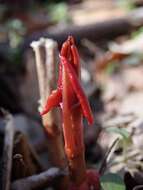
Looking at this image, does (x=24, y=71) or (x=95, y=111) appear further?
(x=24, y=71)

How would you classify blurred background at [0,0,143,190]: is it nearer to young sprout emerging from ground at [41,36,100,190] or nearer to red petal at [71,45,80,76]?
young sprout emerging from ground at [41,36,100,190]

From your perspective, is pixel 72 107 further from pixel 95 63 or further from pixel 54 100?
pixel 95 63

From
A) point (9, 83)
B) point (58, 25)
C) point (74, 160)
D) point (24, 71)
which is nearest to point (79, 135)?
point (74, 160)

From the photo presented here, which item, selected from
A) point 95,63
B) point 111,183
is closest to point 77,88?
point 111,183

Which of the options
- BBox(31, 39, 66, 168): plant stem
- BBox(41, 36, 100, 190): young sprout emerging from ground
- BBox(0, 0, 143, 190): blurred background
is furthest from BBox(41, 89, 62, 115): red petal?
BBox(0, 0, 143, 190): blurred background

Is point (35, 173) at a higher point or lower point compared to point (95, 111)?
lower

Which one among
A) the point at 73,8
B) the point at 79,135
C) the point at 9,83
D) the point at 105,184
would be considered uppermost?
the point at 73,8

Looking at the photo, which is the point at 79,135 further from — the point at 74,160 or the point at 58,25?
Answer: the point at 58,25

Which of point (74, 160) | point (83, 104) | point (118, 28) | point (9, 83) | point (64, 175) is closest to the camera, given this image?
point (83, 104)

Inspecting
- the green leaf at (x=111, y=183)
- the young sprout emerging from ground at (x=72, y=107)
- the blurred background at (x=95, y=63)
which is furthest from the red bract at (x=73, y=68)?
the blurred background at (x=95, y=63)
